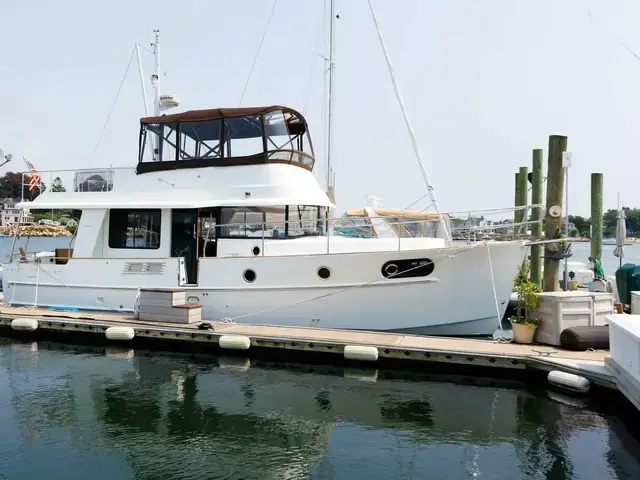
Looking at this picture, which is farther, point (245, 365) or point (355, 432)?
point (245, 365)

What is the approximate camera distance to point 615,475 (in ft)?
18.6

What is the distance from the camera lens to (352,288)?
10438 millimetres

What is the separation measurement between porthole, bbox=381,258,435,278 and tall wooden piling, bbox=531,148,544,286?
6207mm

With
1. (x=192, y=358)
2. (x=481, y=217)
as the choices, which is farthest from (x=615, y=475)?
(x=192, y=358)

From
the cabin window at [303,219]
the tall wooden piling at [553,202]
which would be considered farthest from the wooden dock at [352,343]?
the cabin window at [303,219]

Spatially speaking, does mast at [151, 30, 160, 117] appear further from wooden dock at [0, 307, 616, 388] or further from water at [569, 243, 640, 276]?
water at [569, 243, 640, 276]

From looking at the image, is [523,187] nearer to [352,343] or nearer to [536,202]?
[536,202]

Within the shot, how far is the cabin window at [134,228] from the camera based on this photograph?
11961 millimetres

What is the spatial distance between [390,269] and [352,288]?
0.82 meters

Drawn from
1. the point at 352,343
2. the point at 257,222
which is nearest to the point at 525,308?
the point at 352,343

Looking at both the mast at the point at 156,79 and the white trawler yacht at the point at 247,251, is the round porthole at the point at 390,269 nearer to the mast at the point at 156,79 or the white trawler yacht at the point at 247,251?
the white trawler yacht at the point at 247,251

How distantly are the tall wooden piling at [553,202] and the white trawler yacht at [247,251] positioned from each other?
0.66m

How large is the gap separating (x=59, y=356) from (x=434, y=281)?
293 inches

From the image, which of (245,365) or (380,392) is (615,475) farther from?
(245,365)
